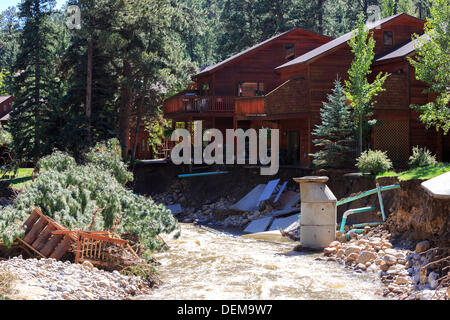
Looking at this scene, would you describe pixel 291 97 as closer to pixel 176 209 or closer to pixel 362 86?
pixel 362 86

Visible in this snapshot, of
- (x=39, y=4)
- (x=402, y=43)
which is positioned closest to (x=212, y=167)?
(x=402, y=43)

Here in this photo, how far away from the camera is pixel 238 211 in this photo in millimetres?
27344

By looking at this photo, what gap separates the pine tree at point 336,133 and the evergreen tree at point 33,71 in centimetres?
1976

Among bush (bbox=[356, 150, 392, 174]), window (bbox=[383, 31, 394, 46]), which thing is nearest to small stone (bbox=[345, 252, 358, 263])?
bush (bbox=[356, 150, 392, 174])

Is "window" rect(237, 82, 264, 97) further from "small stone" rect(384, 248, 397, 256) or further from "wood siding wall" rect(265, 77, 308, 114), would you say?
"small stone" rect(384, 248, 397, 256)

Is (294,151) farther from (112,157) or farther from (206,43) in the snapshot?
(206,43)

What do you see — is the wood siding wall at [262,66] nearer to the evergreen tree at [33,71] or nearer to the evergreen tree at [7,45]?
the evergreen tree at [33,71]

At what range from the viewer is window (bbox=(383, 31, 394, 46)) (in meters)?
30.2

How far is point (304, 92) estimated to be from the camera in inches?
1127

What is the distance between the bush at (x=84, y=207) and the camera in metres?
14.9

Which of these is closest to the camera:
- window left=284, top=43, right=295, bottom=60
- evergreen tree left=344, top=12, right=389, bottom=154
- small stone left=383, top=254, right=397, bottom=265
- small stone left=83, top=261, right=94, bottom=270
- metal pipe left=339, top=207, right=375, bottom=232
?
small stone left=83, top=261, right=94, bottom=270

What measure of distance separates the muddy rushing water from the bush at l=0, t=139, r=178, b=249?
4.33 ft

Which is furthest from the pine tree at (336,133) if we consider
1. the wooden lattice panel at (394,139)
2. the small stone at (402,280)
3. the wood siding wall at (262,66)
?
the wood siding wall at (262,66)

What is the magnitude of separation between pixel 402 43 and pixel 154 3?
15.7m
